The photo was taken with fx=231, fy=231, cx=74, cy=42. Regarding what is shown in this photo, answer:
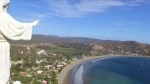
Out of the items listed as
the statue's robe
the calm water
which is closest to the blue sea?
the calm water

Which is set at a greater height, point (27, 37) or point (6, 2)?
point (6, 2)

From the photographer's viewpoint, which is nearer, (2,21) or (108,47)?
(2,21)

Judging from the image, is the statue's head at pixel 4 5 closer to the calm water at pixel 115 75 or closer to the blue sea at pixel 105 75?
the blue sea at pixel 105 75

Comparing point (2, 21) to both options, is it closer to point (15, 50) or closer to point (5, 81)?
point (5, 81)

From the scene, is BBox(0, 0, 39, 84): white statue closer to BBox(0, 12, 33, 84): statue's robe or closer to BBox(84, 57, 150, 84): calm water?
BBox(0, 12, 33, 84): statue's robe

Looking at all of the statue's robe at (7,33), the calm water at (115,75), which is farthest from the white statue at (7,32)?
the calm water at (115,75)

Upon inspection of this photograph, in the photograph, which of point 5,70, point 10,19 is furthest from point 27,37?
point 5,70

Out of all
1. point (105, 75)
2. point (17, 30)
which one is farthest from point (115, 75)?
point (17, 30)

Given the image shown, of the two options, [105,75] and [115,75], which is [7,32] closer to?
[105,75]
